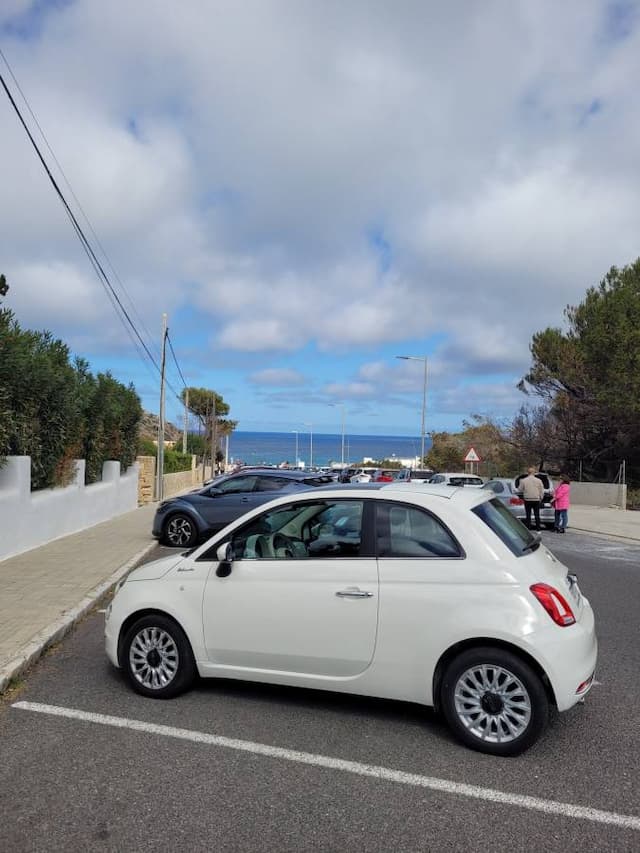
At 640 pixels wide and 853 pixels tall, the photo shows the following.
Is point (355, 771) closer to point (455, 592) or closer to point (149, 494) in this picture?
point (455, 592)

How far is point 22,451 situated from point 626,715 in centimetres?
1044

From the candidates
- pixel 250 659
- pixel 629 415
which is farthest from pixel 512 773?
pixel 629 415

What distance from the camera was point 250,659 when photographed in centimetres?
485

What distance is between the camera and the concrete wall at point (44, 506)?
459 inches

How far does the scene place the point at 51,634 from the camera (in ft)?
21.6

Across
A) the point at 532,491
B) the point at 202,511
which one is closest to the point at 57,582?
the point at 202,511

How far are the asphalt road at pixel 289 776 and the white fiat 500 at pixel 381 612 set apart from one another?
28 centimetres

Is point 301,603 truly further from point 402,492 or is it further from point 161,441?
point 161,441

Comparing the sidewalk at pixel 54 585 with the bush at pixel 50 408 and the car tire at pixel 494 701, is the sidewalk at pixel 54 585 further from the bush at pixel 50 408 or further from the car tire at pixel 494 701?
the car tire at pixel 494 701

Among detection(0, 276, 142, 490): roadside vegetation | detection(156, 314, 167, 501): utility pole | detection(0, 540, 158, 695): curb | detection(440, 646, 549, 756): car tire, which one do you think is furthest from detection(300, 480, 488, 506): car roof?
detection(156, 314, 167, 501): utility pole

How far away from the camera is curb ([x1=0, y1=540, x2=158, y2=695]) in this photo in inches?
216

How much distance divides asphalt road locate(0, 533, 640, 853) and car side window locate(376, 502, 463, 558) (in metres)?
1.15

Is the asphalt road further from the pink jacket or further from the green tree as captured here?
the green tree

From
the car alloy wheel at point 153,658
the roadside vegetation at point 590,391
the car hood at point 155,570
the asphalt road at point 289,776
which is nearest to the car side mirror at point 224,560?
the car hood at point 155,570
